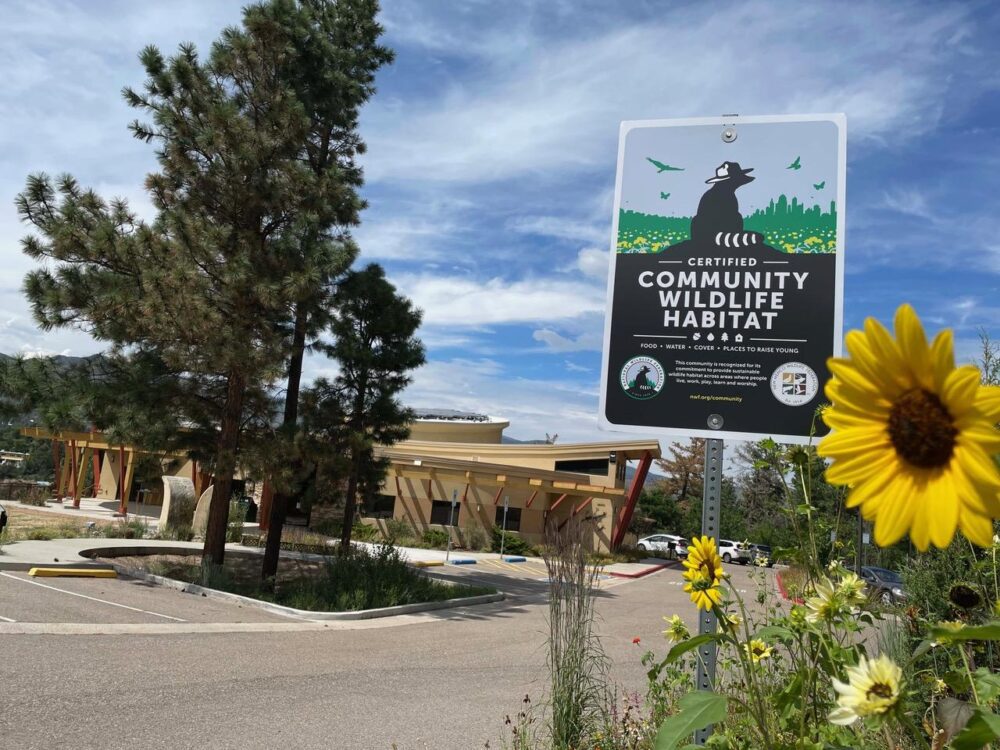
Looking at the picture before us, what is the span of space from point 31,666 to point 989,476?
8.16m

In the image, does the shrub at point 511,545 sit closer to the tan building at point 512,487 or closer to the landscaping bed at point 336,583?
the tan building at point 512,487

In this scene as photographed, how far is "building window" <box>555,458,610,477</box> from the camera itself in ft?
124

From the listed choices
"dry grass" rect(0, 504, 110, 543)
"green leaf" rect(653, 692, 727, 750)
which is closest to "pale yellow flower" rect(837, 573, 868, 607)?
"green leaf" rect(653, 692, 727, 750)

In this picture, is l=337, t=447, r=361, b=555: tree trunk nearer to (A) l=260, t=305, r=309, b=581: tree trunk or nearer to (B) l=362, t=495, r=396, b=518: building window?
(A) l=260, t=305, r=309, b=581: tree trunk

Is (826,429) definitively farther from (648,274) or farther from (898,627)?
(898,627)

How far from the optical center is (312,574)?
16.2 metres

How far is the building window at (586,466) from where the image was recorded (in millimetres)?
37750

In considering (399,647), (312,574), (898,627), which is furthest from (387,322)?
(898,627)

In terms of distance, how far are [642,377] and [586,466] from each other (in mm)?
35980

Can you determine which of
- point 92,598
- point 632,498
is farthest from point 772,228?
point 632,498

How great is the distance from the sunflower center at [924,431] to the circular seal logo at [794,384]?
164 centimetres

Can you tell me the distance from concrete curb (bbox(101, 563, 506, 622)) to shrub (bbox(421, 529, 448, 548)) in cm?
1556

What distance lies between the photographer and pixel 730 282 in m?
2.60

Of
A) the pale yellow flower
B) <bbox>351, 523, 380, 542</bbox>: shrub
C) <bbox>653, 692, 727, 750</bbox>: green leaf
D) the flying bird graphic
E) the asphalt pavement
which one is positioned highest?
the flying bird graphic
